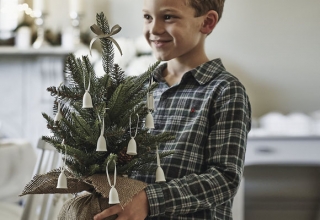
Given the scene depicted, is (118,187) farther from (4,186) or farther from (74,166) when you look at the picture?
(4,186)

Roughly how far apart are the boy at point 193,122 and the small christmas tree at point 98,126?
0.07 m

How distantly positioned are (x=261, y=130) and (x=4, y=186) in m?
1.59

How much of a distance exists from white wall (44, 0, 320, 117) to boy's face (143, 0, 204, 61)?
253 cm

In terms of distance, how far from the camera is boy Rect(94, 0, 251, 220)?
98cm

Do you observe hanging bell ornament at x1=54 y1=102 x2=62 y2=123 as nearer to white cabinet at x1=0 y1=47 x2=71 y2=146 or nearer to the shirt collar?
the shirt collar

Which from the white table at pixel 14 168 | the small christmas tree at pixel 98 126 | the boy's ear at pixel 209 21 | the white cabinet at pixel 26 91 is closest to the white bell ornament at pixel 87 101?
the small christmas tree at pixel 98 126

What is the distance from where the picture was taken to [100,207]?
92cm

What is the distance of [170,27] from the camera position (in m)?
1.08

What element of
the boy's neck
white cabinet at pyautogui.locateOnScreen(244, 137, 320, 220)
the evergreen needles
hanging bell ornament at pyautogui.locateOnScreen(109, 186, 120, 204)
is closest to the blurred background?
white cabinet at pyautogui.locateOnScreen(244, 137, 320, 220)

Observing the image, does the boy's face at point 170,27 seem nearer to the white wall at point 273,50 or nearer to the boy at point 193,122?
the boy at point 193,122

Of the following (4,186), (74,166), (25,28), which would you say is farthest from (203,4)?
(25,28)

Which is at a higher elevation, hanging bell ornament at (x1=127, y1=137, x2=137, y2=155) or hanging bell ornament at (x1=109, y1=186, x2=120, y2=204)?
hanging bell ornament at (x1=127, y1=137, x2=137, y2=155)

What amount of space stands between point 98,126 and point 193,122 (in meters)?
0.24

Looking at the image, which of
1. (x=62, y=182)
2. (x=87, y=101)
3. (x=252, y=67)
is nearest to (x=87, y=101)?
(x=87, y=101)
